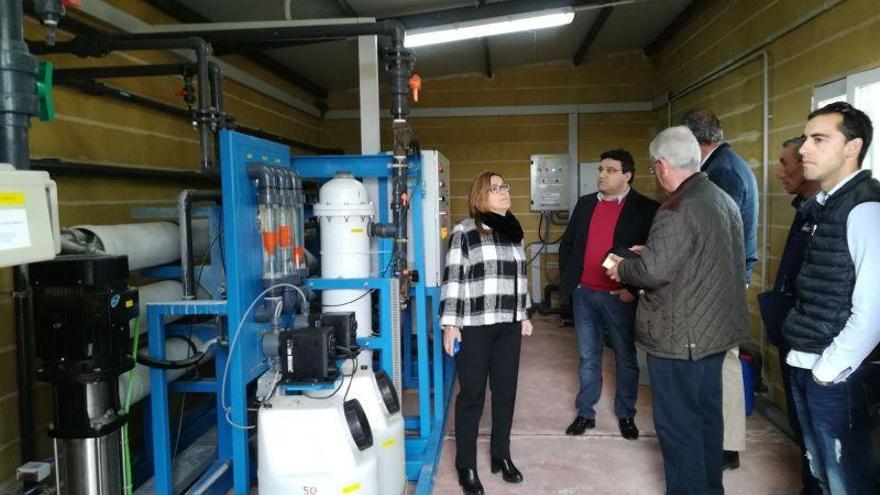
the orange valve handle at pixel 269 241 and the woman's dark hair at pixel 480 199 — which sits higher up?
the woman's dark hair at pixel 480 199

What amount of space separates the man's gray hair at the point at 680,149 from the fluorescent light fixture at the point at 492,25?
199 cm

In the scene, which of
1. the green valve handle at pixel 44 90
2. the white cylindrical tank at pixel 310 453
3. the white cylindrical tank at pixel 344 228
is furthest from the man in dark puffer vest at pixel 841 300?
the green valve handle at pixel 44 90

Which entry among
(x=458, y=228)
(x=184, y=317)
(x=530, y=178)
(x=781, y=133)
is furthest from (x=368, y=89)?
(x=530, y=178)

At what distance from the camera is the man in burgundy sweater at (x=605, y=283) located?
116 inches

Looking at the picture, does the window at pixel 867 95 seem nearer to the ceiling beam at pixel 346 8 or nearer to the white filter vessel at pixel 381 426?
the white filter vessel at pixel 381 426

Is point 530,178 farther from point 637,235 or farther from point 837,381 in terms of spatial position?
point 837,381

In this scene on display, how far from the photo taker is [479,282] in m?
2.37

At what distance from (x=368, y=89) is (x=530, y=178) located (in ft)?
10.9

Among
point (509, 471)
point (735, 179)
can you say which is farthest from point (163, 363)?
point (735, 179)

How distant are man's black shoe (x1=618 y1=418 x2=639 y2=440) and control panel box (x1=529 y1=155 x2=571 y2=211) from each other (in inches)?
139

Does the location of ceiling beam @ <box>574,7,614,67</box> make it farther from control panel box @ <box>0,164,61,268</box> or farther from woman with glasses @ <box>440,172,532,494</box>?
control panel box @ <box>0,164,61,268</box>

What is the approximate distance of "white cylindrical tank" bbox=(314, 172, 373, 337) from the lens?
2654 millimetres

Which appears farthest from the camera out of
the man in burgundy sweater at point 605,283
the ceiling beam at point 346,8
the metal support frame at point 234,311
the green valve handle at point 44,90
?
the ceiling beam at point 346,8

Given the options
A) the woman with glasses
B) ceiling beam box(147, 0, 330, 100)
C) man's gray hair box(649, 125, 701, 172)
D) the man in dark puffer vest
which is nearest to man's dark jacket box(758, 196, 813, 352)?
the man in dark puffer vest
